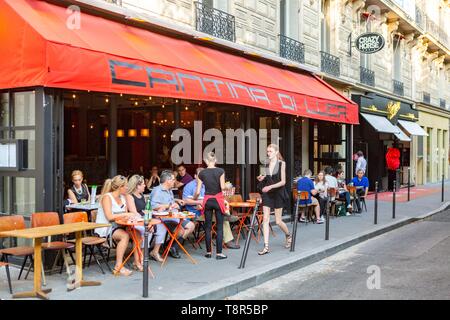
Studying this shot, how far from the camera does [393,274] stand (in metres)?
7.74

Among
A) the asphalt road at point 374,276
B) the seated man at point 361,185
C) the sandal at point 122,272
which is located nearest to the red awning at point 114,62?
the sandal at point 122,272

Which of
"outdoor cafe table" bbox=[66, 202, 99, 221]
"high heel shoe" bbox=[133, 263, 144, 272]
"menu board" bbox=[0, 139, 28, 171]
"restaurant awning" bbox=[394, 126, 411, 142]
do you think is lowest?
"high heel shoe" bbox=[133, 263, 144, 272]

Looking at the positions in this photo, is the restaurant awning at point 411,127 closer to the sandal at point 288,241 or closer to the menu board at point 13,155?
the sandal at point 288,241

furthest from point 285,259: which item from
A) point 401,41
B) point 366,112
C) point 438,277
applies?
point 401,41

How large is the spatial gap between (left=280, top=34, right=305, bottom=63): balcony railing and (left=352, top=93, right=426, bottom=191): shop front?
4.53 metres

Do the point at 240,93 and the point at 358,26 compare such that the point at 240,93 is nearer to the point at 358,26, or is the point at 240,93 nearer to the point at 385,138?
the point at 358,26

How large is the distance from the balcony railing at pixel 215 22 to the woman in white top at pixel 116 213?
5.11 m

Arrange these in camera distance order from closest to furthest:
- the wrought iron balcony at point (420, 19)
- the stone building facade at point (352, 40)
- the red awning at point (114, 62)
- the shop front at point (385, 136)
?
the red awning at point (114, 62) < the stone building facade at point (352, 40) < the shop front at point (385, 136) < the wrought iron balcony at point (420, 19)

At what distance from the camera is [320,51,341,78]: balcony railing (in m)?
17.2

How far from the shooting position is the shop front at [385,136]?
20.0 metres

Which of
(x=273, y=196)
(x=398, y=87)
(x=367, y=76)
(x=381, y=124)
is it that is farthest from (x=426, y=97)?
(x=273, y=196)

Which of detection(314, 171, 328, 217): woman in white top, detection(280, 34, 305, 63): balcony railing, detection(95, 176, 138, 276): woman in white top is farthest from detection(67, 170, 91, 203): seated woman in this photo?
detection(280, 34, 305, 63): balcony railing

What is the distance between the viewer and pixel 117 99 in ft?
35.5

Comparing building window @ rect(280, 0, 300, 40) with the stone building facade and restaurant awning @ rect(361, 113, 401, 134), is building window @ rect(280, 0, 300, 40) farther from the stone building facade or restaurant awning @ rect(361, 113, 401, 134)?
restaurant awning @ rect(361, 113, 401, 134)
